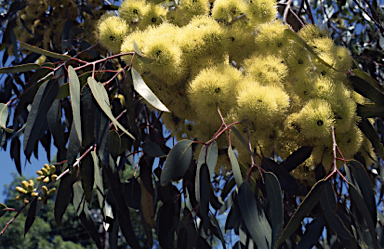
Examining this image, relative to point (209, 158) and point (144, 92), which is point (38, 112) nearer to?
point (144, 92)

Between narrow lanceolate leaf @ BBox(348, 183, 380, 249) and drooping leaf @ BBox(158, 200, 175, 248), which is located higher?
drooping leaf @ BBox(158, 200, 175, 248)

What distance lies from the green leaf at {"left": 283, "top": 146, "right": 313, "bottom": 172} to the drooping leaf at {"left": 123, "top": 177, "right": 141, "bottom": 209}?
569 millimetres

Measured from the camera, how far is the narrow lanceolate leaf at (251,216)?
0.94m

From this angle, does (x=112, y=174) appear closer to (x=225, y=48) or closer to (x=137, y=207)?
(x=137, y=207)

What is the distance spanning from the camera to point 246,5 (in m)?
1.18

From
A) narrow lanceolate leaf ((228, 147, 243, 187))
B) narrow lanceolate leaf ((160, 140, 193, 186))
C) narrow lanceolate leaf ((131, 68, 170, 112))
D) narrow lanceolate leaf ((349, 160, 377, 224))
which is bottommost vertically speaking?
narrow lanceolate leaf ((349, 160, 377, 224))

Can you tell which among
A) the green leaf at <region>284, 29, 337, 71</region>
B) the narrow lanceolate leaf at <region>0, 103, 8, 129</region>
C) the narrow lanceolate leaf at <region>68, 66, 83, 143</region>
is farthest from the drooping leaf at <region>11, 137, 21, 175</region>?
the green leaf at <region>284, 29, 337, 71</region>

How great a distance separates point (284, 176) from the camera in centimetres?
111

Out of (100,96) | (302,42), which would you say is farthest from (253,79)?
(100,96)

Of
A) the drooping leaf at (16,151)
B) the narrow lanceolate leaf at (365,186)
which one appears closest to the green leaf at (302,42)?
the narrow lanceolate leaf at (365,186)

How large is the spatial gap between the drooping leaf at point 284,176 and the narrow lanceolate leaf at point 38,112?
67 cm

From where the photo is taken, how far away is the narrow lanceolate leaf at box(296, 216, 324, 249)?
1025 mm

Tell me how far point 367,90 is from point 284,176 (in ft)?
1.25

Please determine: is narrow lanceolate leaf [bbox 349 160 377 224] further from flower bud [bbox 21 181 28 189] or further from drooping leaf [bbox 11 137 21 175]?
drooping leaf [bbox 11 137 21 175]
